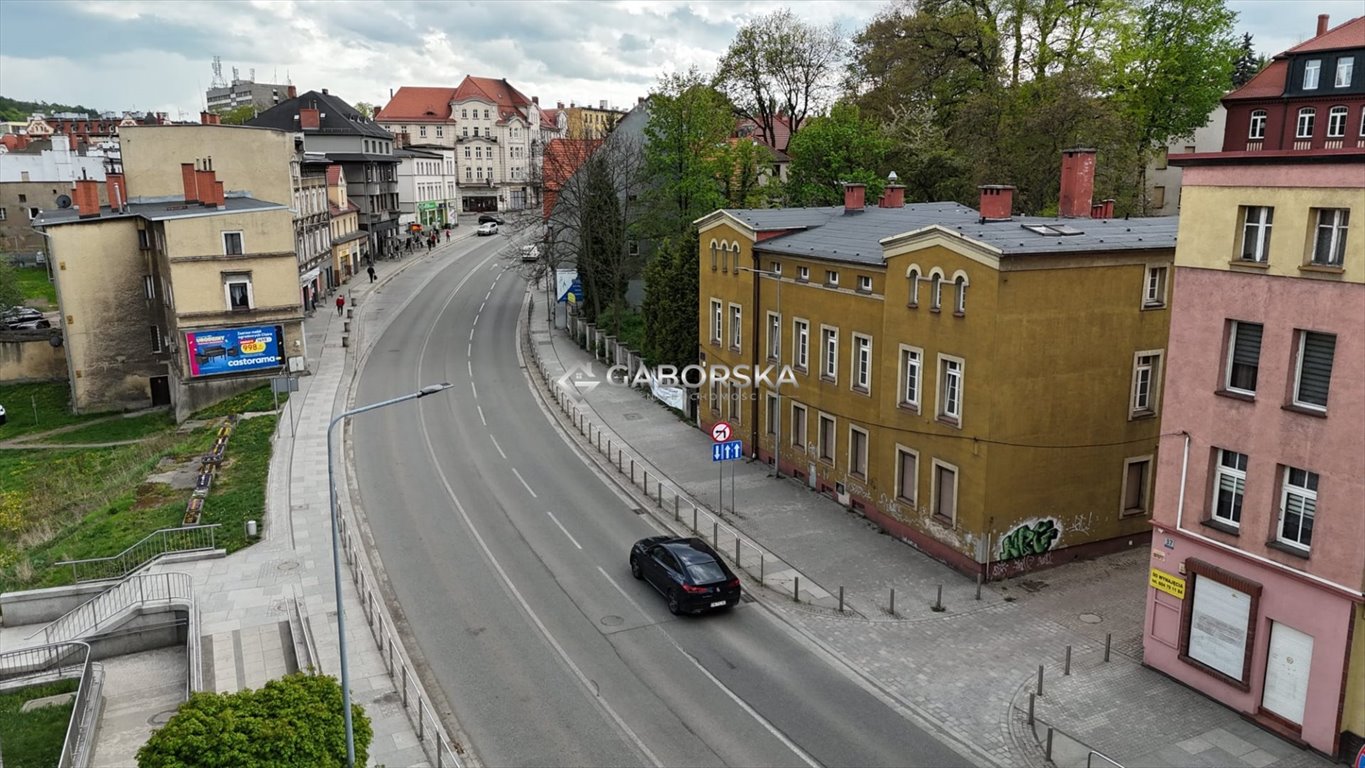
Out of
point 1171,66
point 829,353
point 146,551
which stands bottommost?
point 146,551

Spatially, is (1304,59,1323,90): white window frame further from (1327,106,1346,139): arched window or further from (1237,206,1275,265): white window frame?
(1237,206,1275,265): white window frame

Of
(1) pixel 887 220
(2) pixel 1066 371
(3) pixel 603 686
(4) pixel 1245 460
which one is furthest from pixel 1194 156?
(3) pixel 603 686

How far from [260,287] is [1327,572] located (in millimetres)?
44604

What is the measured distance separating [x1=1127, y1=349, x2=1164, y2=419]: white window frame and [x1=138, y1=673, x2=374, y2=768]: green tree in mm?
22159

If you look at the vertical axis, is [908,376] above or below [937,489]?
above

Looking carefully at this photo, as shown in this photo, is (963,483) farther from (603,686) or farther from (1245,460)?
(603,686)

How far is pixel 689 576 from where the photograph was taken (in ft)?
79.0

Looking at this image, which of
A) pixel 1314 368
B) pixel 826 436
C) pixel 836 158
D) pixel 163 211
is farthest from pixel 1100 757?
pixel 163 211

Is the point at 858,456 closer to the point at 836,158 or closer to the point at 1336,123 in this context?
the point at 1336,123

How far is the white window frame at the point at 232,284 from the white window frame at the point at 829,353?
97.4 feet

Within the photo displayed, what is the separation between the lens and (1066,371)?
26.2 metres

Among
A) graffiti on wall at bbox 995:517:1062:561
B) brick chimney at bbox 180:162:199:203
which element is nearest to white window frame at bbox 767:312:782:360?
graffiti on wall at bbox 995:517:1062:561

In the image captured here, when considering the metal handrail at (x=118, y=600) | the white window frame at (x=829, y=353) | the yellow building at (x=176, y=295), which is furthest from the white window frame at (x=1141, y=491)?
the yellow building at (x=176, y=295)

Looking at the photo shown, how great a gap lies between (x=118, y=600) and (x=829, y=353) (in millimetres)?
22096
